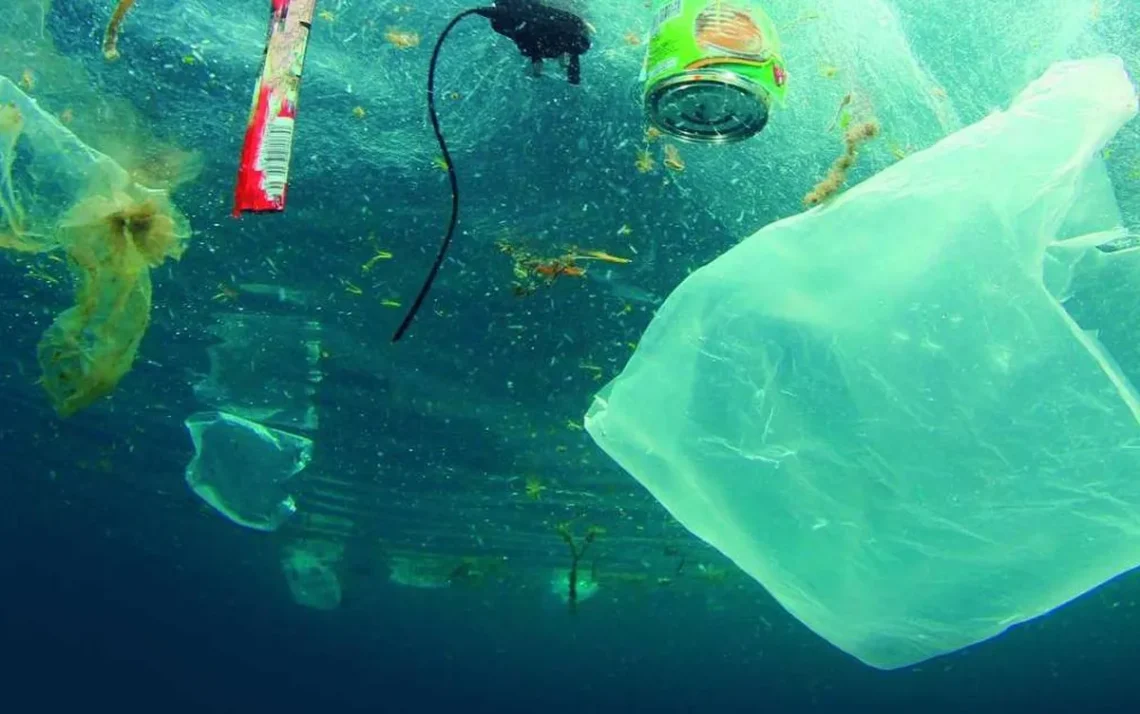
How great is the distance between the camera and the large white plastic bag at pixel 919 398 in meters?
3.32

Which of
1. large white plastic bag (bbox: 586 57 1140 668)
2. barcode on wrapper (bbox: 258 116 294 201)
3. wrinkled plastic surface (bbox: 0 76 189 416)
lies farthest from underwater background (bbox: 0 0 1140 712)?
barcode on wrapper (bbox: 258 116 294 201)

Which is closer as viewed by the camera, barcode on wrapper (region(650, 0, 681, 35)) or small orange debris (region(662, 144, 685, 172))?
barcode on wrapper (region(650, 0, 681, 35))

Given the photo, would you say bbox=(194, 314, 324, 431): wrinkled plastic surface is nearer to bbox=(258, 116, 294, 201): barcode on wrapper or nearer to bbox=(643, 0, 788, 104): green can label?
bbox=(258, 116, 294, 201): barcode on wrapper

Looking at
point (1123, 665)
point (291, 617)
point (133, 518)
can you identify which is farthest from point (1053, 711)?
point (133, 518)

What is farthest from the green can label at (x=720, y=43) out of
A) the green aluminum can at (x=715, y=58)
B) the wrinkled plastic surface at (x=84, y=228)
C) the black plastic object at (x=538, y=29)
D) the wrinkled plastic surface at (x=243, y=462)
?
the wrinkled plastic surface at (x=243, y=462)

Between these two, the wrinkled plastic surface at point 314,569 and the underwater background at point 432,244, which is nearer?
the underwater background at point 432,244

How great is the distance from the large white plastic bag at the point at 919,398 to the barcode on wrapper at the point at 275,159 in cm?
207

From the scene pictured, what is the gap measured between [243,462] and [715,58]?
50.0 ft

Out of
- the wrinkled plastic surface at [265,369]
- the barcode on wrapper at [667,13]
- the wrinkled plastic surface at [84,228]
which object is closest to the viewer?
the barcode on wrapper at [667,13]

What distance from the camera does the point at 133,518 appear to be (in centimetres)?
2895

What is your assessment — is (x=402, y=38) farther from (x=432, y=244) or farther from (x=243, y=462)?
(x=243, y=462)

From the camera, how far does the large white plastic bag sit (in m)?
3.32

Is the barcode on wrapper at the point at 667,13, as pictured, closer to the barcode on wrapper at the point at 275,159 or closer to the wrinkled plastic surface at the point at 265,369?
the barcode on wrapper at the point at 275,159

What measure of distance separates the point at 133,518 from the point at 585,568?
1660 cm
